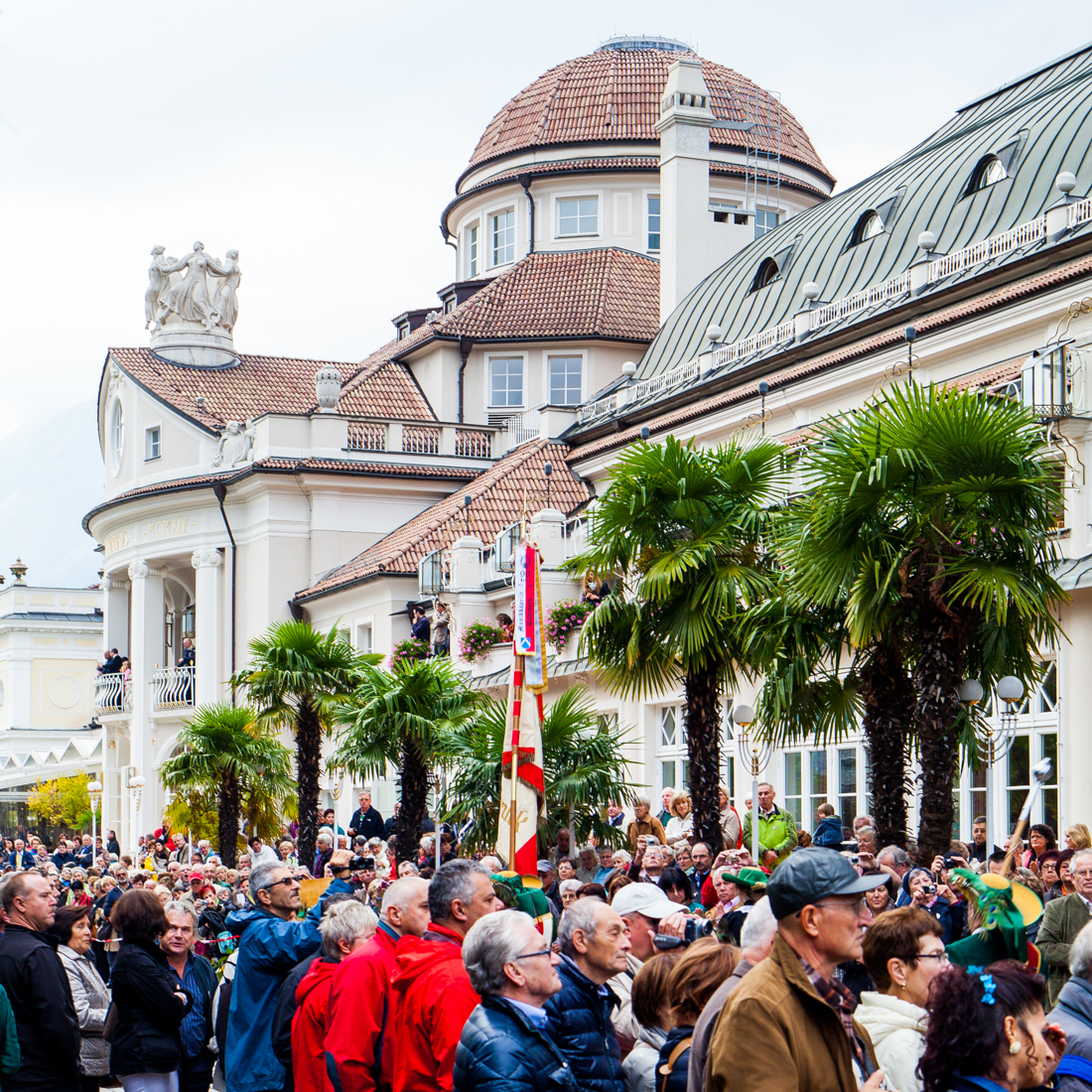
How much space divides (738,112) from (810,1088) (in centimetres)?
5074

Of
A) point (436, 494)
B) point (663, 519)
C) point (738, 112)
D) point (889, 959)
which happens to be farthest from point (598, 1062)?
point (738, 112)

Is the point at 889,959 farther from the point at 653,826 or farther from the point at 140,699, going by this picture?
the point at 140,699

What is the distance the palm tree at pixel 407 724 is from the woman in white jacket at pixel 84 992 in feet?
44.9

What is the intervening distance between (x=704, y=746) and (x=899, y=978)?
1179 centimetres

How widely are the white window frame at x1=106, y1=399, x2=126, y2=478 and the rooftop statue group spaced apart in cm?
265

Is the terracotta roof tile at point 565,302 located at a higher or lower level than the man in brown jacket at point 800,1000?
higher

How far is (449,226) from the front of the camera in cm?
5712

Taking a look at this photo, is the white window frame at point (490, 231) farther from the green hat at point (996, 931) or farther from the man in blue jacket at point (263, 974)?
the green hat at point (996, 931)

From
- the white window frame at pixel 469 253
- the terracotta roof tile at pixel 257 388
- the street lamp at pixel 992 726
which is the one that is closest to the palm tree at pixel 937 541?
Answer: the street lamp at pixel 992 726

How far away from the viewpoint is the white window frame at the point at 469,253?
5519 cm

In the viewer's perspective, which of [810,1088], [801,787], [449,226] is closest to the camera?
[810,1088]

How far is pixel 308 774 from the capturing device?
95.1ft

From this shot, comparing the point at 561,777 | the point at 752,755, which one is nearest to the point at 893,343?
the point at 752,755

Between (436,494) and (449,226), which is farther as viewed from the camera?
(449,226)
